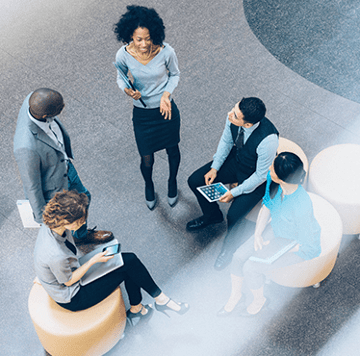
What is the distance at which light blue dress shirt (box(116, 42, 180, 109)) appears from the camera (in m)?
3.16

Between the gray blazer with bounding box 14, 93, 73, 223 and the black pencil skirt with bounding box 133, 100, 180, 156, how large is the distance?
2.59 feet

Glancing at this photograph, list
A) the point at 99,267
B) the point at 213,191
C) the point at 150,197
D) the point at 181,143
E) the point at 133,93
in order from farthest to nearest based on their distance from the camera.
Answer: the point at 181,143 < the point at 150,197 < the point at 213,191 < the point at 133,93 < the point at 99,267

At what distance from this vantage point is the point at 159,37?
10.1 ft

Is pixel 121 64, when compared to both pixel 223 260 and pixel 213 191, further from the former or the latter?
pixel 223 260

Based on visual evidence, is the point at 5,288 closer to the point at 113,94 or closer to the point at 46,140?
the point at 46,140

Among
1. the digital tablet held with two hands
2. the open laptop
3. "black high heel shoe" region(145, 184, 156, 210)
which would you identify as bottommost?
"black high heel shoe" region(145, 184, 156, 210)

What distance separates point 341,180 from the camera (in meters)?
3.43

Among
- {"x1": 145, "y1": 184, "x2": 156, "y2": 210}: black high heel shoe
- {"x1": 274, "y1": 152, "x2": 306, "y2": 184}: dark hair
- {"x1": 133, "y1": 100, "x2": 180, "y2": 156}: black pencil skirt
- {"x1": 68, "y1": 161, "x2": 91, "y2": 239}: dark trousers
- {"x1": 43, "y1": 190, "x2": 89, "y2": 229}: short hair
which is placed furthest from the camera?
{"x1": 145, "y1": 184, "x2": 156, "y2": 210}: black high heel shoe

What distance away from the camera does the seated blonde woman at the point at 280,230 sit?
2.54m

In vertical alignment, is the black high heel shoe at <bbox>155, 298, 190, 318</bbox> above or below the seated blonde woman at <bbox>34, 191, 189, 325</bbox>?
below

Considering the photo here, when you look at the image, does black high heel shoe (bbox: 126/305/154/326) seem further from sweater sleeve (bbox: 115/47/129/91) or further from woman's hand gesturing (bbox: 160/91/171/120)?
sweater sleeve (bbox: 115/47/129/91)

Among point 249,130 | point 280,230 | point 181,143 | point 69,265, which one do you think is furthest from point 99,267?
point 181,143

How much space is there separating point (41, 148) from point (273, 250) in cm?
171

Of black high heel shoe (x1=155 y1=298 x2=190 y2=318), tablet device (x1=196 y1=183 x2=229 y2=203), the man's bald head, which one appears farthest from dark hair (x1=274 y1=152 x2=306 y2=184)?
the man's bald head
